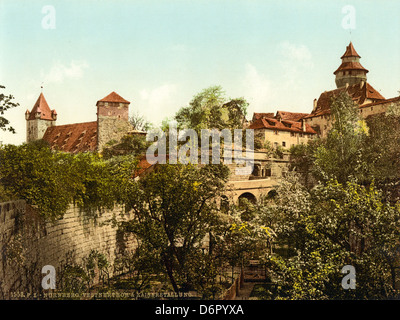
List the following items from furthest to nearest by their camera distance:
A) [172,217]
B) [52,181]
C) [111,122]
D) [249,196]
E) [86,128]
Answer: [111,122] < [249,196] < [86,128] < [172,217] < [52,181]

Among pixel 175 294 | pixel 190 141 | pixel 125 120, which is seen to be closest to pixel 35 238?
pixel 175 294

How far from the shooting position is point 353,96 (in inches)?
1196

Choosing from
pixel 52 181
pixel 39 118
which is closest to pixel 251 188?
pixel 39 118

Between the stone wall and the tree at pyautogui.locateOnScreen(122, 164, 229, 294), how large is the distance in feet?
6.05

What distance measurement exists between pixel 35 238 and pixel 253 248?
7.93m

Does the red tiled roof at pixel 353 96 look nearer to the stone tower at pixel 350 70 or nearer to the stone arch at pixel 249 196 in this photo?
the stone tower at pixel 350 70

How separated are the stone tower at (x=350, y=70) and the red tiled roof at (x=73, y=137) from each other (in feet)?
44.4

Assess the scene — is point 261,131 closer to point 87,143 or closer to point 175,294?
point 87,143

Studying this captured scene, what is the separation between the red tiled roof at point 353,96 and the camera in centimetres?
2688

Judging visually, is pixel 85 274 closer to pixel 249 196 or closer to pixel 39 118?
pixel 39 118

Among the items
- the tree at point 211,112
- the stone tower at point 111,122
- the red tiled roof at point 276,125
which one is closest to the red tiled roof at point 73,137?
the stone tower at point 111,122

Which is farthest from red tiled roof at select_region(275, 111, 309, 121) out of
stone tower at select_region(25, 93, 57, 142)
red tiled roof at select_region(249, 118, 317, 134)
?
stone tower at select_region(25, 93, 57, 142)

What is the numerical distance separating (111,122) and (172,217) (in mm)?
11386
